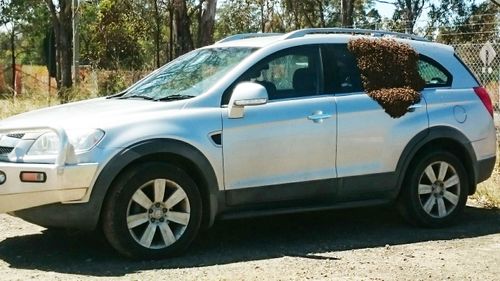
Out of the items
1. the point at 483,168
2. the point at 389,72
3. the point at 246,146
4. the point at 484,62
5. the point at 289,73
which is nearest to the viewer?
the point at 246,146

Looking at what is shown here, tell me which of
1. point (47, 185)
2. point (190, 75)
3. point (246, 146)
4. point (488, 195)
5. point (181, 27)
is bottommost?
point (488, 195)

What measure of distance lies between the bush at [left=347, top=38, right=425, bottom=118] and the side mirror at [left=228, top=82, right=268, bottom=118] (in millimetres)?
1194

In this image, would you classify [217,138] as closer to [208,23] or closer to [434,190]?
[434,190]

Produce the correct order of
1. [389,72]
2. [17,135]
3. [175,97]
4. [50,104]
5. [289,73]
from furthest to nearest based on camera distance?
1. [50,104]
2. [389,72]
3. [289,73]
4. [175,97]
5. [17,135]

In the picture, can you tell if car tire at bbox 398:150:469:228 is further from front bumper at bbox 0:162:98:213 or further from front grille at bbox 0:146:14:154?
front grille at bbox 0:146:14:154

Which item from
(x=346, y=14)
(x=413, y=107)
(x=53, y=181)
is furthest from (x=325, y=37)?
(x=346, y=14)

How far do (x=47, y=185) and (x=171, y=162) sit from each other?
97 centimetres

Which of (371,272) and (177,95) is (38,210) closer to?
(177,95)

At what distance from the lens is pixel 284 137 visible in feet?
19.7

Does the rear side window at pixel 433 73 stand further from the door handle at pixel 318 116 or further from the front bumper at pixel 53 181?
the front bumper at pixel 53 181

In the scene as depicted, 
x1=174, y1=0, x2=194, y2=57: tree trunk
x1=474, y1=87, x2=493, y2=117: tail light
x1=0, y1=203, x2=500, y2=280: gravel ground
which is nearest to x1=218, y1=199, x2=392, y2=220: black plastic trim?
x1=0, y1=203, x2=500, y2=280: gravel ground

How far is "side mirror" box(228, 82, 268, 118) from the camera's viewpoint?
227 inches

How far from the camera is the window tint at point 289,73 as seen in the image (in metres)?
6.12

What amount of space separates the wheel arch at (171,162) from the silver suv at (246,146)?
1 cm
